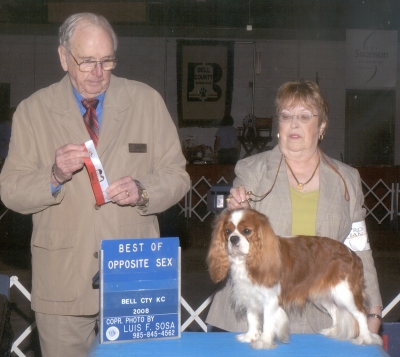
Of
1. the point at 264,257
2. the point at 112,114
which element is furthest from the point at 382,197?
the point at 264,257

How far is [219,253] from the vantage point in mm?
2010

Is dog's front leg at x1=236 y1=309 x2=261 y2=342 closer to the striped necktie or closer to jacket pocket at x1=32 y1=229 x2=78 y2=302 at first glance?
jacket pocket at x1=32 y1=229 x2=78 y2=302

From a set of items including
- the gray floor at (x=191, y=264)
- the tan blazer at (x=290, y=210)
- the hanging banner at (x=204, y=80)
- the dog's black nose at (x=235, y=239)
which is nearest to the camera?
the dog's black nose at (x=235, y=239)

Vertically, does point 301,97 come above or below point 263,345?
above

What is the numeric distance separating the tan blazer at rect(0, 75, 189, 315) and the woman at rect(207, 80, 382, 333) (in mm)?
374

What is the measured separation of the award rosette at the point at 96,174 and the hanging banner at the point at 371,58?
1281 cm

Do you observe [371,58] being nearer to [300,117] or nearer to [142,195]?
[300,117]

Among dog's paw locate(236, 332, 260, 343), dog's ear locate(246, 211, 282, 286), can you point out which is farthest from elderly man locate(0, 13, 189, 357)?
dog's paw locate(236, 332, 260, 343)

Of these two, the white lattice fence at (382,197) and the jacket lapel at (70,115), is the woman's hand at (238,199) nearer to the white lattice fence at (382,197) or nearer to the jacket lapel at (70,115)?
the jacket lapel at (70,115)

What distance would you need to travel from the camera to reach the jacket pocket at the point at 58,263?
2186 millimetres

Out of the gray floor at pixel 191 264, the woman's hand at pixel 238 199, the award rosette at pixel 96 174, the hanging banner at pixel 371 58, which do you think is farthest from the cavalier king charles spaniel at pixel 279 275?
the hanging banner at pixel 371 58

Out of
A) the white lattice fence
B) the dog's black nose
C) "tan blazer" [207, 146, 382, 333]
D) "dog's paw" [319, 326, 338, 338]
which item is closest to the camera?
the dog's black nose

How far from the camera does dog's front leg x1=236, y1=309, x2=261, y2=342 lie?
1.99 metres

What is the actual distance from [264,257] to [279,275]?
0.27 ft
